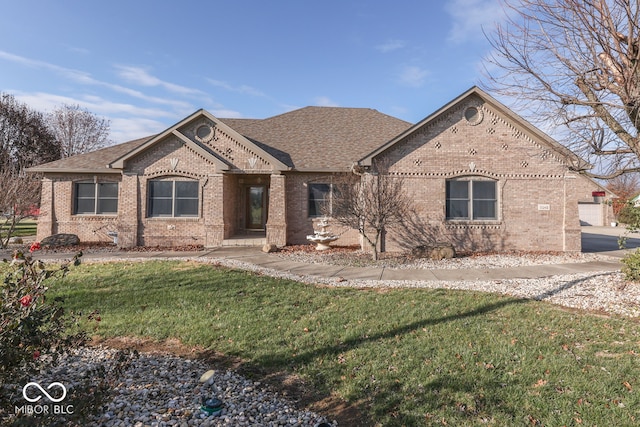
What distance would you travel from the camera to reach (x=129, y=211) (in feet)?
46.0

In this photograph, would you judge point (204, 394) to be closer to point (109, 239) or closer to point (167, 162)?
point (167, 162)

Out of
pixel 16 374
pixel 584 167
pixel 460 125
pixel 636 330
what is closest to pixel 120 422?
pixel 16 374

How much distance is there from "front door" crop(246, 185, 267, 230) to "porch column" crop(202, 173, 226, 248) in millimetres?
3429

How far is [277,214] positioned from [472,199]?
8211mm

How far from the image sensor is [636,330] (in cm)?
524

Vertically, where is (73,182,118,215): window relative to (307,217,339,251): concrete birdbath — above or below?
above

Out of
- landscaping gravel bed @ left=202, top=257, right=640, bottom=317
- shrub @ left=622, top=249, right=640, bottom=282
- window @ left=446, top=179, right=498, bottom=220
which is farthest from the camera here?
window @ left=446, top=179, right=498, bottom=220

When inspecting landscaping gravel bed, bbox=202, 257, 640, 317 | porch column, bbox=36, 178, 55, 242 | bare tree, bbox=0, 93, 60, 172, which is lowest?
landscaping gravel bed, bbox=202, 257, 640, 317

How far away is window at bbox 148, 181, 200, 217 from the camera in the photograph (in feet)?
47.0

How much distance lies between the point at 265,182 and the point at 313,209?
11.6 feet

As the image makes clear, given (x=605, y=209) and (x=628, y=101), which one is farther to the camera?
(x=605, y=209)

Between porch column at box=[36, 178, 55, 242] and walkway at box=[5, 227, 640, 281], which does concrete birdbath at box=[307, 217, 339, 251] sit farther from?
porch column at box=[36, 178, 55, 242]

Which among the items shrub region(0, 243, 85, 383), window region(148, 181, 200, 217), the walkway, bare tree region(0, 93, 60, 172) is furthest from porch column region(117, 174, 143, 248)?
bare tree region(0, 93, 60, 172)

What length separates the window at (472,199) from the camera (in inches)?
537
